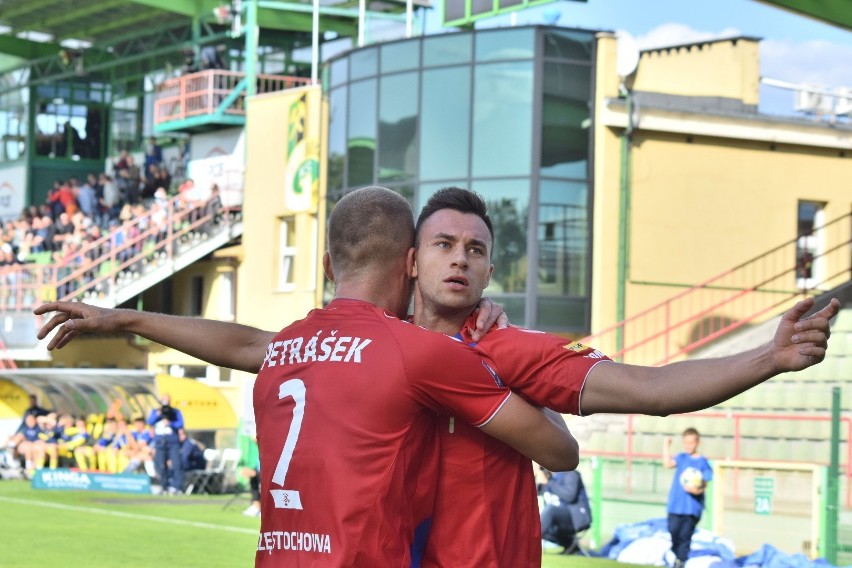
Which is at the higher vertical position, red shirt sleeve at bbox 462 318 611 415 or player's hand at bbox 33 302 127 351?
player's hand at bbox 33 302 127 351

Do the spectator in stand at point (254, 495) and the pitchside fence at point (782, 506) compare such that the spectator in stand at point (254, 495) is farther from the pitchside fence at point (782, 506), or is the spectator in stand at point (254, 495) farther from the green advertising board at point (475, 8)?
the green advertising board at point (475, 8)

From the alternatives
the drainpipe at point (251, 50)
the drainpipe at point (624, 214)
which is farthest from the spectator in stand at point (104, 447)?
the drainpipe at point (251, 50)

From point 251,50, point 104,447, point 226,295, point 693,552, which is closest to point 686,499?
point 693,552

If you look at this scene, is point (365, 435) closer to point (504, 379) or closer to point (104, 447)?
point (504, 379)

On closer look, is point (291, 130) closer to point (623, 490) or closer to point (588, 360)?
point (623, 490)

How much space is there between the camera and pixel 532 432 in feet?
14.8

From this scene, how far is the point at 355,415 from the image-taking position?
444 cm

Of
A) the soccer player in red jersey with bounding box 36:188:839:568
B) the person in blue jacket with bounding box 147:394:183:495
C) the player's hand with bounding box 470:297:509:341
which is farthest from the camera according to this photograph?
the person in blue jacket with bounding box 147:394:183:495

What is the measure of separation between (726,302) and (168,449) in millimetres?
10612

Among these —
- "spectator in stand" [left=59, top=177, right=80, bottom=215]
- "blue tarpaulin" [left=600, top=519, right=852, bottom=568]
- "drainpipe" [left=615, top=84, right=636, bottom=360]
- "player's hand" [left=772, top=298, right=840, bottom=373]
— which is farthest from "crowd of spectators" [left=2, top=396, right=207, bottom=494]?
"player's hand" [left=772, top=298, right=840, bottom=373]

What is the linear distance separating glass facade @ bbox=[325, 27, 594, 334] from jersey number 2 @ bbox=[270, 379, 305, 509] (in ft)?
82.7

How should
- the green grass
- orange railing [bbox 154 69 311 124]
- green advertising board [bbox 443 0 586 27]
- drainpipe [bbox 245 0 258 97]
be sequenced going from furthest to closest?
orange railing [bbox 154 69 311 124], drainpipe [bbox 245 0 258 97], green advertising board [bbox 443 0 586 27], the green grass

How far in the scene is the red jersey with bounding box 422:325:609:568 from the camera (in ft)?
14.7

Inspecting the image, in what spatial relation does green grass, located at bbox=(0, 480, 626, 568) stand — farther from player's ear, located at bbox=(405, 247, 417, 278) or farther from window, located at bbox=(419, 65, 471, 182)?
player's ear, located at bbox=(405, 247, 417, 278)
